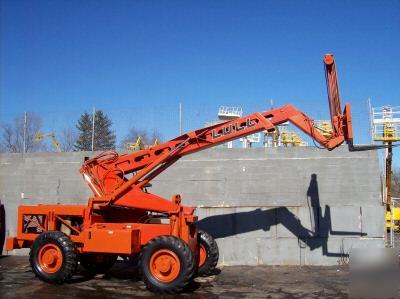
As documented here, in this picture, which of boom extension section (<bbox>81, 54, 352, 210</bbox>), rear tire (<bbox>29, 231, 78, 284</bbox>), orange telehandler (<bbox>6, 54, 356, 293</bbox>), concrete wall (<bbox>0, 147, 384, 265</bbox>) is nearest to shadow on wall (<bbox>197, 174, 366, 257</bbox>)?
concrete wall (<bbox>0, 147, 384, 265</bbox>)

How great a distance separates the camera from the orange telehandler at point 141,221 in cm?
1003

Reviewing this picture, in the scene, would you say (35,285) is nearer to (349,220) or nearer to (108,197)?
(108,197)

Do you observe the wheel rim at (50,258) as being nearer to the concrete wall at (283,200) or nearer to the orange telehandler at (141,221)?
the orange telehandler at (141,221)

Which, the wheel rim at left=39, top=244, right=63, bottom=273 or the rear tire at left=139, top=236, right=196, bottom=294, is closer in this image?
the rear tire at left=139, top=236, right=196, bottom=294

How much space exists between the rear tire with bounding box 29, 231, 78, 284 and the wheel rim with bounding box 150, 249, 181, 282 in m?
2.01

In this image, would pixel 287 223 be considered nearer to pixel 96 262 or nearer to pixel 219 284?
pixel 219 284

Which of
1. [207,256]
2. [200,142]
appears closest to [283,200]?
[207,256]

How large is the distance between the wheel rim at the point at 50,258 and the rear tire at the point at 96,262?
1.03 m

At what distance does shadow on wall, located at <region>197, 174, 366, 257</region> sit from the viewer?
45.4 ft

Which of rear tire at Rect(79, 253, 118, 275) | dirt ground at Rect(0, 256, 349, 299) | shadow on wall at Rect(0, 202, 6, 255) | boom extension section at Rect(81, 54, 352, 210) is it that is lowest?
dirt ground at Rect(0, 256, 349, 299)

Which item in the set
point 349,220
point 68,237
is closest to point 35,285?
point 68,237

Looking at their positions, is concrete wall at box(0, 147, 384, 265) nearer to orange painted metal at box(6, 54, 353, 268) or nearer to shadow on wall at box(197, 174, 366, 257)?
shadow on wall at box(197, 174, 366, 257)

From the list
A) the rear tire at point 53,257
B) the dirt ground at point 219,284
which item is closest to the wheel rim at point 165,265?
the dirt ground at point 219,284

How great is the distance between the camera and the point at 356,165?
14219mm
